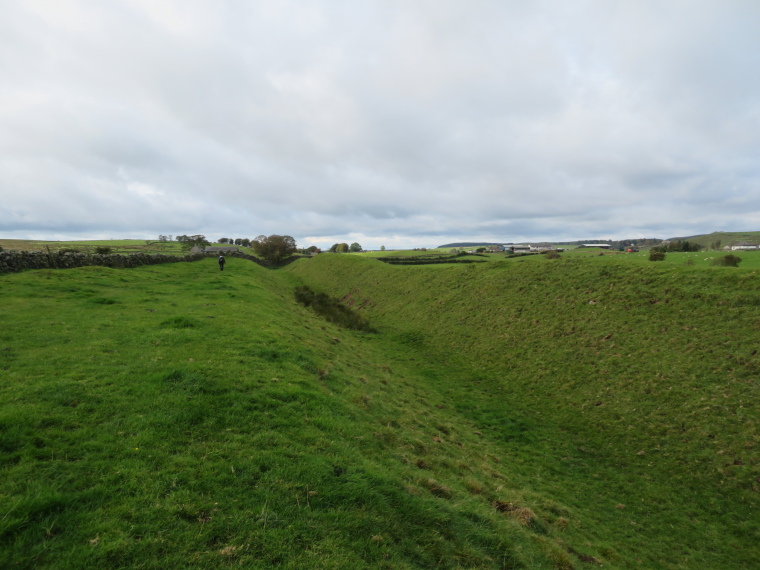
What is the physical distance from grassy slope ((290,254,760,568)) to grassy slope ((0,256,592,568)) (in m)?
1.70

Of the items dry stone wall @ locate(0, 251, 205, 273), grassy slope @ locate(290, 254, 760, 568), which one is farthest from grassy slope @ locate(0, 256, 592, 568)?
dry stone wall @ locate(0, 251, 205, 273)

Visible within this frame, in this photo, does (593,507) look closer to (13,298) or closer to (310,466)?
(310,466)

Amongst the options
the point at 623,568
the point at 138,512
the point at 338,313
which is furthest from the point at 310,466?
the point at 338,313

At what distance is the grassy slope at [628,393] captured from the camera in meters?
9.71

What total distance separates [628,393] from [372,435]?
13706 mm

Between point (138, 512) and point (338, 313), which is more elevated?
point (138, 512)

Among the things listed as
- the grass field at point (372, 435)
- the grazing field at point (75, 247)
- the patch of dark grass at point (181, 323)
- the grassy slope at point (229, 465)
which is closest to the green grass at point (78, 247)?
the grazing field at point (75, 247)

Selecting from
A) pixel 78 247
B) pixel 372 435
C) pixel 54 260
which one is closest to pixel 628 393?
pixel 372 435

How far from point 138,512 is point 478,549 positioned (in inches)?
228

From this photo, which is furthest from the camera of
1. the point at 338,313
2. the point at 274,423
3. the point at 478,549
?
the point at 338,313

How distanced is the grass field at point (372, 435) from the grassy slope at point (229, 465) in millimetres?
44

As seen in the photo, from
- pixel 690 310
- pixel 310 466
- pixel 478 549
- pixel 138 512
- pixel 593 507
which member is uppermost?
pixel 690 310

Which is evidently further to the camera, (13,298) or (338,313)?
(338,313)

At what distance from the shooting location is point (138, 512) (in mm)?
4672
